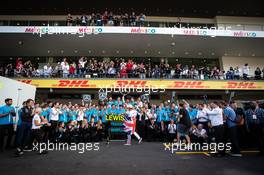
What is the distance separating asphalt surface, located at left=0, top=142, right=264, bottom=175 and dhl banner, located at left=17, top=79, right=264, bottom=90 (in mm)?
10823

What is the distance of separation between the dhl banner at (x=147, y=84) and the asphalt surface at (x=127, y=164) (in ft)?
35.5

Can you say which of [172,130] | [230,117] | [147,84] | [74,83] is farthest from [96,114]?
[147,84]

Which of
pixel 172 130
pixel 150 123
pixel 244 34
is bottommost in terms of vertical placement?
pixel 172 130

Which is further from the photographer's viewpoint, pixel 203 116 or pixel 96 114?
pixel 96 114

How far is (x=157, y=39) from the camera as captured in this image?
60.4 ft

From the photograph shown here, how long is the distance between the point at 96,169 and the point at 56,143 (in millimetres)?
4663

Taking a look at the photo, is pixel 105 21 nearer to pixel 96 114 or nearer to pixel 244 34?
pixel 96 114

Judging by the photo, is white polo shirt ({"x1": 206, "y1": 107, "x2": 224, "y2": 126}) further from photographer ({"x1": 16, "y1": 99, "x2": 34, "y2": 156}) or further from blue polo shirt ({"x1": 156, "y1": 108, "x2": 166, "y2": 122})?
photographer ({"x1": 16, "y1": 99, "x2": 34, "y2": 156})

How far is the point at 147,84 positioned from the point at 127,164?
12.4 meters

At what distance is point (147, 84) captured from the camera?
57.1 ft

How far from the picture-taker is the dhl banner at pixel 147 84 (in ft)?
56.1

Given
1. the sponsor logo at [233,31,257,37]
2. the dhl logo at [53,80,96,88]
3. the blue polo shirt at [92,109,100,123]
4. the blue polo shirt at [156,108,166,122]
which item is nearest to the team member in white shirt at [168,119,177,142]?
the blue polo shirt at [156,108,166,122]

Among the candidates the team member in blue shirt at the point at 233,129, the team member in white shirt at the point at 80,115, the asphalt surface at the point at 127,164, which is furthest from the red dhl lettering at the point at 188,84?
the asphalt surface at the point at 127,164

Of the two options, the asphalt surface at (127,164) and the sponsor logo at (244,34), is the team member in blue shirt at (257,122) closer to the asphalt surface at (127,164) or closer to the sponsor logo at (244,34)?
the asphalt surface at (127,164)
